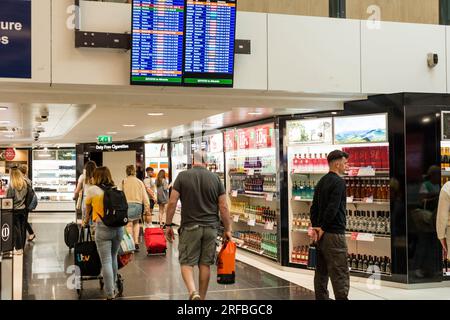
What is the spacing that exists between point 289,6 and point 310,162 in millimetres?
Result: 2392

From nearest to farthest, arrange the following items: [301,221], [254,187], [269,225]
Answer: [301,221] → [269,225] → [254,187]

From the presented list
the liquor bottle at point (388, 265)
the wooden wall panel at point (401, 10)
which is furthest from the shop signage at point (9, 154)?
the liquor bottle at point (388, 265)

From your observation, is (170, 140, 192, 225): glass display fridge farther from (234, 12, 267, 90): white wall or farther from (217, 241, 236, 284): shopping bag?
(217, 241, 236, 284): shopping bag

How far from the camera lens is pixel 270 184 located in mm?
8938

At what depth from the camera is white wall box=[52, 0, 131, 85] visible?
5.77 meters

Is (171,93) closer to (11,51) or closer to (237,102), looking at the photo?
A: (237,102)

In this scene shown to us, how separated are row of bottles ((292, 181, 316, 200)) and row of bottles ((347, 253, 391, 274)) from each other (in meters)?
1.08

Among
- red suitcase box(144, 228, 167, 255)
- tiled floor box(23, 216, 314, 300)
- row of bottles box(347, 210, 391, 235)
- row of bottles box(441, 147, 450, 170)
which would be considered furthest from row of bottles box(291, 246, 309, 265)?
red suitcase box(144, 228, 167, 255)

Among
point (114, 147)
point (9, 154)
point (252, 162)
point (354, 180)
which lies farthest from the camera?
point (9, 154)

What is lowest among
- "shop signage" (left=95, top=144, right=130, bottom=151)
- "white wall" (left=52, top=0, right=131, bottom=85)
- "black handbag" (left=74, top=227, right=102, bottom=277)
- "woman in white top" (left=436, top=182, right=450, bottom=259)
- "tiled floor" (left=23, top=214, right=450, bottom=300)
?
"tiled floor" (left=23, top=214, right=450, bottom=300)

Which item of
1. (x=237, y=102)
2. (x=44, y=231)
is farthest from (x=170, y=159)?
(x=237, y=102)

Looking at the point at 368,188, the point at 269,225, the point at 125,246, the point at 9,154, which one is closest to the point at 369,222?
the point at 368,188

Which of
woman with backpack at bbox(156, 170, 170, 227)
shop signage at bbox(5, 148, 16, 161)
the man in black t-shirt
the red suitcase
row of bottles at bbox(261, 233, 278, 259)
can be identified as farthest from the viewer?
shop signage at bbox(5, 148, 16, 161)

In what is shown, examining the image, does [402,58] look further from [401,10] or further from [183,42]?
[183,42]
